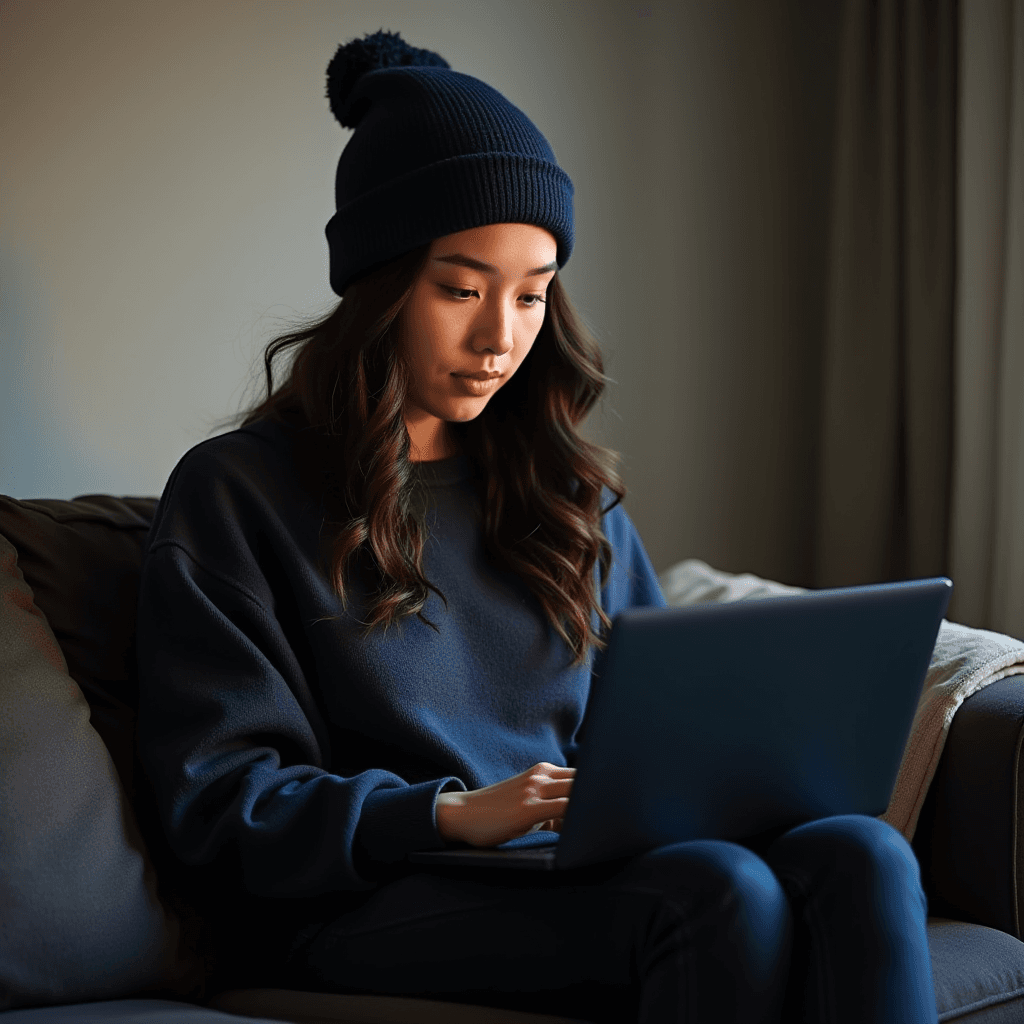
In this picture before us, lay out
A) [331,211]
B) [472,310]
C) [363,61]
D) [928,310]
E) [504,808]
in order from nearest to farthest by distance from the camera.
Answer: [504,808], [472,310], [363,61], [331,211], [928,310]

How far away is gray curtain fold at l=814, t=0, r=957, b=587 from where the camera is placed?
7.40ft

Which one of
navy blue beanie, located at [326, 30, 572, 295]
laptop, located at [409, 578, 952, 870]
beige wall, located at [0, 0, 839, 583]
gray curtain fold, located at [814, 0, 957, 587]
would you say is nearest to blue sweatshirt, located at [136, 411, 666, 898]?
laptop, located at [409, 578, 952, 870]

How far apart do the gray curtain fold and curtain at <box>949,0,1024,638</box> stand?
78 millimetres

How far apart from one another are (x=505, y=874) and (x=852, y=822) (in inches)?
11.9

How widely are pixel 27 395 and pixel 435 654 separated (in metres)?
0.71

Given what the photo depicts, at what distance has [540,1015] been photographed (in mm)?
1012

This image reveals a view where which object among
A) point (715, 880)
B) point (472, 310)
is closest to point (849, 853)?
point (715, 880)

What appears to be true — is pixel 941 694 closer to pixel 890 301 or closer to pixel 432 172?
pixel 432 172

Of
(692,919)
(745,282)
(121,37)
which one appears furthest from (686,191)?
(692,919)

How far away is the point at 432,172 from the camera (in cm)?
123

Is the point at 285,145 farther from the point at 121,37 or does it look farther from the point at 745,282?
the point at 745,282

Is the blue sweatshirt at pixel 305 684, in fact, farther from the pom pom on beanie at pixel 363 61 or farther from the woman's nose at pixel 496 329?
the pom pom on beanie at pixel 363 61

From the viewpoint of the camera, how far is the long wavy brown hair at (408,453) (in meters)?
1.25

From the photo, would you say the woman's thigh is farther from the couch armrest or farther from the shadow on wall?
the shadow on wall
